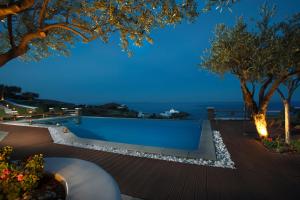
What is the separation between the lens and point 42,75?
84.1 metres

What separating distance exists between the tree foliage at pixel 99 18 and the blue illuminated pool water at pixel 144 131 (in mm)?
6422

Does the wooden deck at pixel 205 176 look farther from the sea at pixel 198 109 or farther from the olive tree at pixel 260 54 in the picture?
the sea at pixel 198 109

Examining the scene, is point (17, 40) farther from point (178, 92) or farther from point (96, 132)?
point (178, 92)

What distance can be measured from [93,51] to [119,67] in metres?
50.9

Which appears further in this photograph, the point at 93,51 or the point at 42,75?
the point at 42,75

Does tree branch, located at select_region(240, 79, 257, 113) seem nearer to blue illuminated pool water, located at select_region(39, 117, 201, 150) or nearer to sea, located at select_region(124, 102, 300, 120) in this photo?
blue illuminated pool water, located at select_region(39, 117, 201, 150)

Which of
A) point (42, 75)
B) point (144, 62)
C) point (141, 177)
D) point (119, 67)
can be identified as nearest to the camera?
point (141, 177)

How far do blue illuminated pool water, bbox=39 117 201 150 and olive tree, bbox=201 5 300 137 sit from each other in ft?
13.2

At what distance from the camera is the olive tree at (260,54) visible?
6570mm

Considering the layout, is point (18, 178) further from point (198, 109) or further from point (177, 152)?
point (198, 109)

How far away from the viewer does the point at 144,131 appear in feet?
42.2

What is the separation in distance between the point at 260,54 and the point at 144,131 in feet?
28.3

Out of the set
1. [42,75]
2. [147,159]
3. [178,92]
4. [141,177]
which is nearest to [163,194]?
[141,177]

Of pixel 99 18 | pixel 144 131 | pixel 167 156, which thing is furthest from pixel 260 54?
pixel 144 131
